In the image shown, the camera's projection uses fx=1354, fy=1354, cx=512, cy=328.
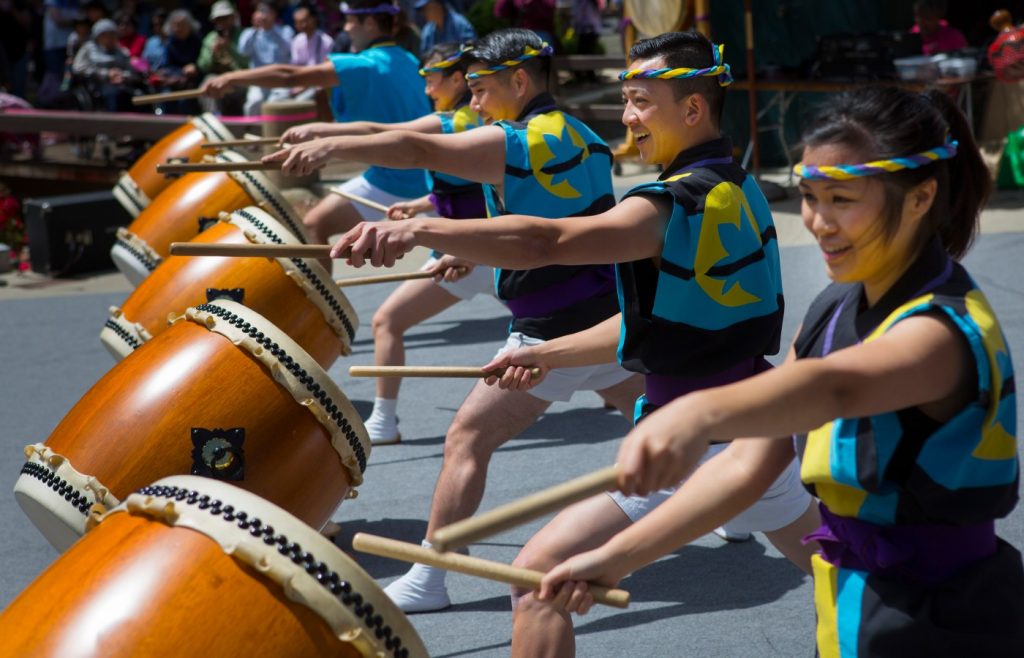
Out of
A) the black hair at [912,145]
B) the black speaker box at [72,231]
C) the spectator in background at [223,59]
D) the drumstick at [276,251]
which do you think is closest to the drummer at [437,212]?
the drumstick at [276,251]

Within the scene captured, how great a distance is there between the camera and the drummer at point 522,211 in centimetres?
346

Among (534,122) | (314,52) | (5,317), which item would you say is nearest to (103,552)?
(534,122)

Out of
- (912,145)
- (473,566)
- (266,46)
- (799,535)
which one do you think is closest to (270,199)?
(799,535)

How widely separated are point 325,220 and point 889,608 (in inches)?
172

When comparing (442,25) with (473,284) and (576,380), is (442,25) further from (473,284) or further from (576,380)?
(576,380)

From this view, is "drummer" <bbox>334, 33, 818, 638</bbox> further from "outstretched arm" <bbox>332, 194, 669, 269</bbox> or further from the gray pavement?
the gray pavement

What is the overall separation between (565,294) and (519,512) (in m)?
2.14

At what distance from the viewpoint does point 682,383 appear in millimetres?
2750

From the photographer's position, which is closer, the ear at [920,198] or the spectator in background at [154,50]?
the ear at [920,198]

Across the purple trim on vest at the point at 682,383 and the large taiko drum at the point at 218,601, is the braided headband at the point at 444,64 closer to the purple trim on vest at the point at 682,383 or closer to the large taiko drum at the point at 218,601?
the purple trim on vest at the point at 682,383

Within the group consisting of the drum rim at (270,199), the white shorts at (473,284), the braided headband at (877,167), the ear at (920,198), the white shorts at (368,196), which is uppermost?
the braided headband at (877,167)

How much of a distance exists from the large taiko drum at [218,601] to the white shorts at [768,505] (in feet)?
2.00

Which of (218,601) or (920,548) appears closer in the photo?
(920,548)

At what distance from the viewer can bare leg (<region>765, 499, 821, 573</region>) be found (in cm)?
282
